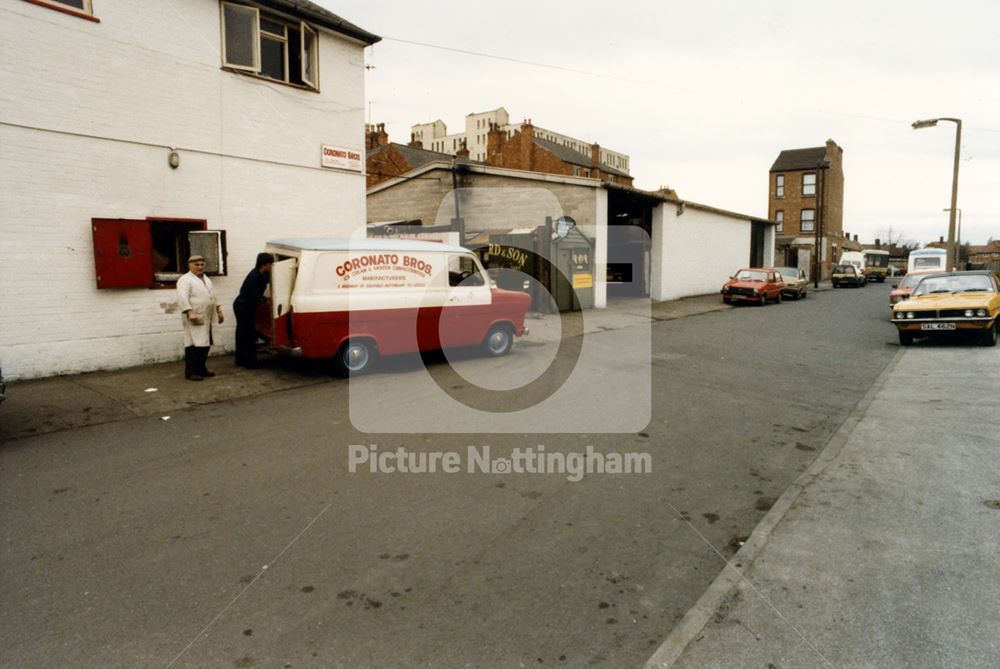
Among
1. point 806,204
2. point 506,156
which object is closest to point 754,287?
point 506,156

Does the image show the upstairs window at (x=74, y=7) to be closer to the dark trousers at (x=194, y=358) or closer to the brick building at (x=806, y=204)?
the dark trousers at (x=194, y=358)

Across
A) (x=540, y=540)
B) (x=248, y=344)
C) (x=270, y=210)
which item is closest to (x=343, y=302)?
(x=248, y=344)

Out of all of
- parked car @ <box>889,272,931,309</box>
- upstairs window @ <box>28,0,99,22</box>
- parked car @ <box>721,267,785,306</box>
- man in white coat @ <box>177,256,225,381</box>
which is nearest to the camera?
man in white coat @ <box>177,256,225,381</box>

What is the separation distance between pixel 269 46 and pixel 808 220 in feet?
166

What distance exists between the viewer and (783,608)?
3.24 m

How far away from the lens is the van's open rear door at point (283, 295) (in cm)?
894

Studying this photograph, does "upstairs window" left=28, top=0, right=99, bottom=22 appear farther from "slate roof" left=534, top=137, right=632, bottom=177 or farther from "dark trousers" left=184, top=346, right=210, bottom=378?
"slate roof" left=534, top=137, right=632, bottom=177

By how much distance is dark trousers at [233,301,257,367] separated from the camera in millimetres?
9555

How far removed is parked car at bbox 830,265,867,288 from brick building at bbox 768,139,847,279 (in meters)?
7.27

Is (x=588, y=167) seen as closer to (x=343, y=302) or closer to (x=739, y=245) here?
(x=739, y=245)

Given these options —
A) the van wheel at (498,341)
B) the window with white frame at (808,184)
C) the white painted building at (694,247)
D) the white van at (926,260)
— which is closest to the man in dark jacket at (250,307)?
the van wheel at (498,341)

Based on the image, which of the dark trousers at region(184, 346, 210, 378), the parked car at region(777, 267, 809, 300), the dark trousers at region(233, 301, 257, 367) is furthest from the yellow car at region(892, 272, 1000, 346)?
the parked car at region(777, 267, 809, 300)

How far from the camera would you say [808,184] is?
5194 cm

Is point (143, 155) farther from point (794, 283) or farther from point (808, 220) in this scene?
point (808, 220)
